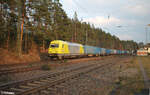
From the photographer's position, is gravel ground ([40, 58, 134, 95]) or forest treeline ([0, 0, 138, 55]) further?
forest treeline ([0, 0, 138, 55])

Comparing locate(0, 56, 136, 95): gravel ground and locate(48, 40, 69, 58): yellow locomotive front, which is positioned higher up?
locate(48, 40, 69, 58): yellow locomotive front

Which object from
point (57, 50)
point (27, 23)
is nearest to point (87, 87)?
point (57, 50)

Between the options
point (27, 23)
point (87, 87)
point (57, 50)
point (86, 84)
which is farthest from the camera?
point (27, 23)

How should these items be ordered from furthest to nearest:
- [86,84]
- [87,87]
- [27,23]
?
[27,23]
[86,84]
[87,87]

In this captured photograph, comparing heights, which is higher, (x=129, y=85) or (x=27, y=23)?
(x=27, y=23)

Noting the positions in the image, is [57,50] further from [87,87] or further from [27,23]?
[87,87]

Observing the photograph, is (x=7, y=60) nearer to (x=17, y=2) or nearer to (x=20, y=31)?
(x=20, y=31)

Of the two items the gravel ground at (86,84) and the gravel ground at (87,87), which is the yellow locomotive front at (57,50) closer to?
the gravel ground at (86,84)

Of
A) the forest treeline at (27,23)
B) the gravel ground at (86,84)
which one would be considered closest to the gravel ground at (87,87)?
the gravel ground at (86,84)

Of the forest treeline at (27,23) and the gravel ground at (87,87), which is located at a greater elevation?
the forest treeline at (27,23)

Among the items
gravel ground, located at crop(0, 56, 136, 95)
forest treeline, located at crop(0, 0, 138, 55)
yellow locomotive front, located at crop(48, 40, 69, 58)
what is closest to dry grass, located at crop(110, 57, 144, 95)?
gravel ground, located at crop(0, 56, 136, 95)

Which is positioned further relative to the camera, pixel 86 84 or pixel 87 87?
pixel 86 84

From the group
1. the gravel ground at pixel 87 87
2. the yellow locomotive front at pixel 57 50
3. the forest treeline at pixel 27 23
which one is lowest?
the gravel ground at pixel 87 87

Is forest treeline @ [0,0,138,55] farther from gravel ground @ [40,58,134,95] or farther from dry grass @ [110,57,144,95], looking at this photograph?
dry grass @ [110,57,144,95]
